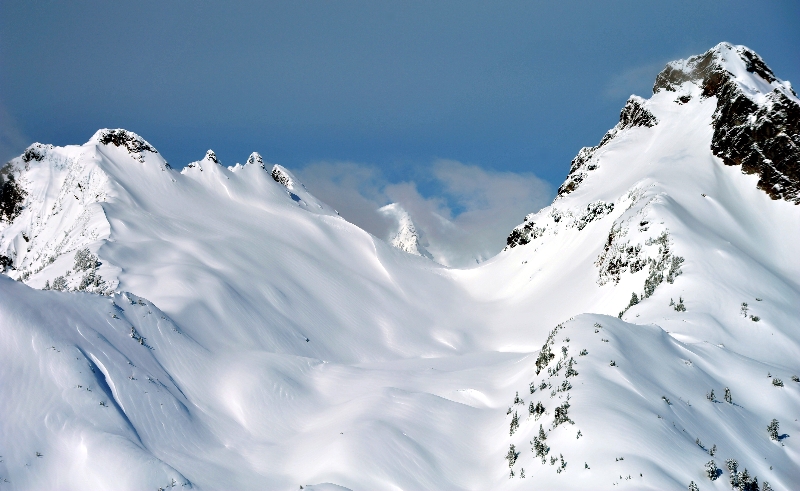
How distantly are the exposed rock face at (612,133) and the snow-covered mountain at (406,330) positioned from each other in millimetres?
2760

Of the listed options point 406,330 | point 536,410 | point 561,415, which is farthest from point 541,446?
point 406,330

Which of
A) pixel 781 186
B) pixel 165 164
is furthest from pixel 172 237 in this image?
pixel 781 186

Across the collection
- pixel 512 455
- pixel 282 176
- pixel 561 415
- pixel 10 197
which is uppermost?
pixel 282 176

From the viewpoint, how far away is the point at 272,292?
32.0m

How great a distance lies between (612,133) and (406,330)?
43.9 m

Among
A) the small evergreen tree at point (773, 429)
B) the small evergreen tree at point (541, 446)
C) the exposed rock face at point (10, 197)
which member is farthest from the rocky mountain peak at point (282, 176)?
the small evergreen tree at point (773, 429)

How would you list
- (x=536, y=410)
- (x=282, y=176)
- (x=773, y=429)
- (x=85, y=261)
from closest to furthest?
(x=773, y=429) < (x=536, y=410) < (x=85, y=261) < (x=282, y=176)

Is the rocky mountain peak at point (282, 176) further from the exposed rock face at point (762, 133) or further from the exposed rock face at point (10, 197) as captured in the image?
the exposed rock face at point (762, 133)

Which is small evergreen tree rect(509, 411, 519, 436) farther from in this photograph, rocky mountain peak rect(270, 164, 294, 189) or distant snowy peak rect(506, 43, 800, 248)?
rocky mountain peak rect(270, 164, 294, 189)

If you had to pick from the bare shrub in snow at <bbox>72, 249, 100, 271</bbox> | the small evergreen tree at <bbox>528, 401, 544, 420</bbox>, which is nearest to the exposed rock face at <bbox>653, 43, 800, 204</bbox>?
the small evergreen tree at <bbox>528, 401, 544, 420</bbox>

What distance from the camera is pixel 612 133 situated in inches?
2613

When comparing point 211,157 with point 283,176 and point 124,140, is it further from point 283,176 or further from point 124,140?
point 283,176

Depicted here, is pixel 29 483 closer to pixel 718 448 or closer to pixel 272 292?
pixel 718 448

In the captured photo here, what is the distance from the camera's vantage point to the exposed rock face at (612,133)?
5828cm
